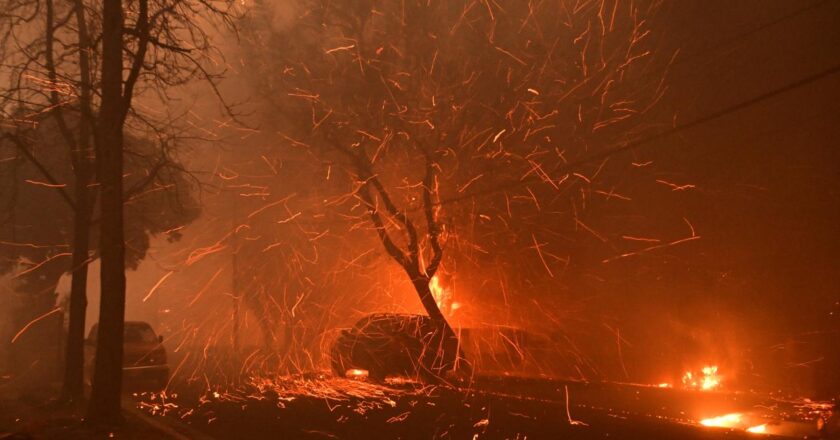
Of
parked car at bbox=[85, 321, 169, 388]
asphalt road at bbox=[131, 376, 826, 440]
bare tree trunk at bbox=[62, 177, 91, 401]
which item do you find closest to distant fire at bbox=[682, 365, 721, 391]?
Answer: asphalt road at bbox=[131, 376, 826, 440]

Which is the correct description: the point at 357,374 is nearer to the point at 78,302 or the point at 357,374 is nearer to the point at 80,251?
the point at 78,302

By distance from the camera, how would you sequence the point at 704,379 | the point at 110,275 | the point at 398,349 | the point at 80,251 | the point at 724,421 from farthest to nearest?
the point at 398,349 → the point at 704,379 → the point at 80,251 → the point at 110,275 → the point at 724,421

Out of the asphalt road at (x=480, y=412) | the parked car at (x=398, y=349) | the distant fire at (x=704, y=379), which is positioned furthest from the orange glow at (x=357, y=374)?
the distant fire at (x=704, y=379)

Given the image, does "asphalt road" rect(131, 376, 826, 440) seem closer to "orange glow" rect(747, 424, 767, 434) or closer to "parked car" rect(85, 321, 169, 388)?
"orange glow" rect(747, 424, 767, 434)

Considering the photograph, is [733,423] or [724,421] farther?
[724,421]

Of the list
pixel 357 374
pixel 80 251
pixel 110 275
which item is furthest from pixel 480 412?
pixel 80 251

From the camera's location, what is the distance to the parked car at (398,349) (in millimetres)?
16312

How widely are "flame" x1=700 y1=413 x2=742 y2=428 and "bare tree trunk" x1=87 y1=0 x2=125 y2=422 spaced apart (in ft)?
27.1

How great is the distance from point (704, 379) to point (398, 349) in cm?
675

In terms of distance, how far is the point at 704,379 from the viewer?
15.1 meters

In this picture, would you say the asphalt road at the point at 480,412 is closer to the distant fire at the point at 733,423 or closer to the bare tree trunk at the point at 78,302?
the distant fire at the point at 733,423

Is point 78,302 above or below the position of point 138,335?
above

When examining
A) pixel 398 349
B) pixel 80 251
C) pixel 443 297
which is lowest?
pixel 398 349

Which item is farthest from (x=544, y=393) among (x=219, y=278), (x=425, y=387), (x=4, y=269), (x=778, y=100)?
(x=219, y=278)
